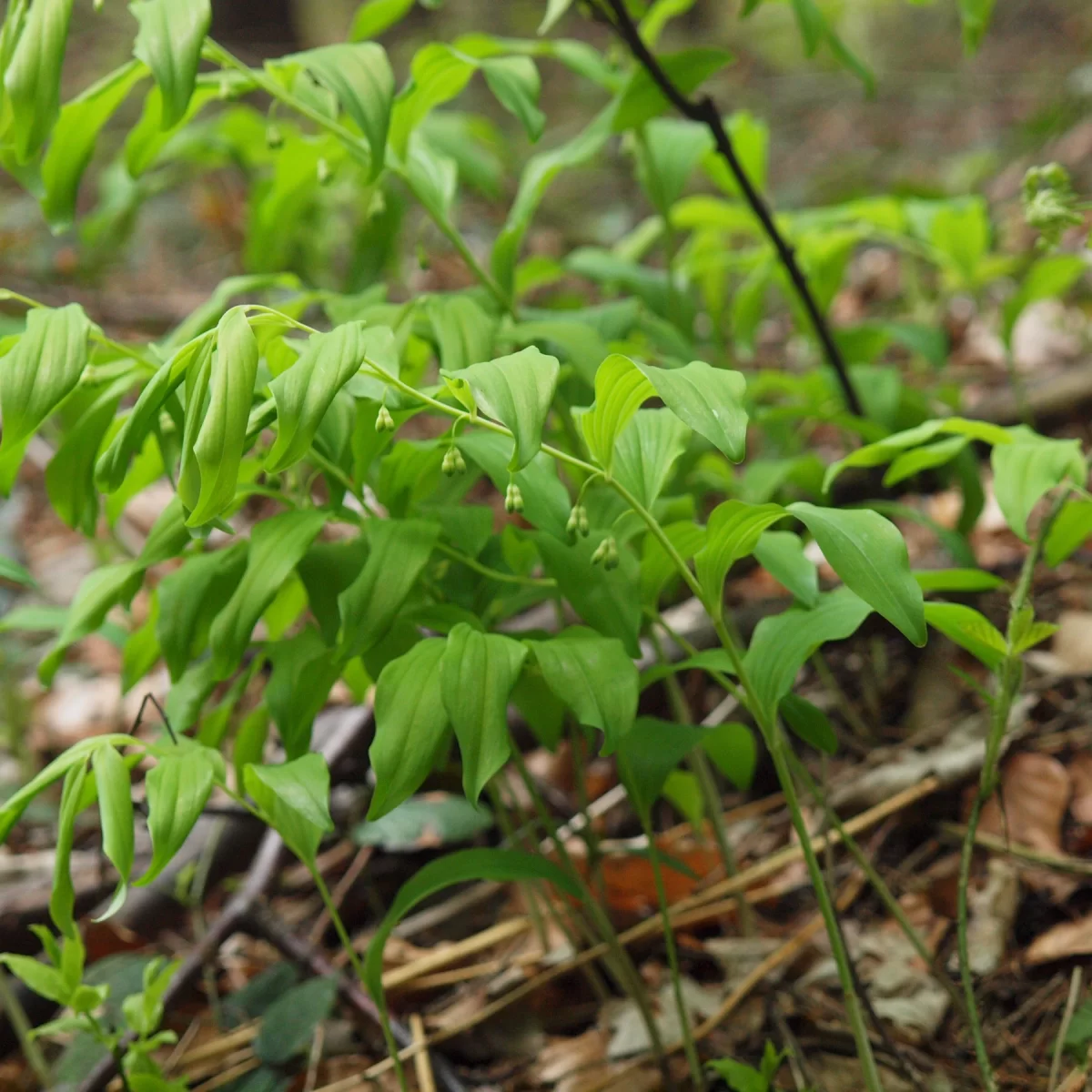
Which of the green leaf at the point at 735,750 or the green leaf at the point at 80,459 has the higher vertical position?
the green leaf at the point at 80,459

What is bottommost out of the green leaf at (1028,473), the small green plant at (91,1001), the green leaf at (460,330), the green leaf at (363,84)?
the small green plant at (91,1001)

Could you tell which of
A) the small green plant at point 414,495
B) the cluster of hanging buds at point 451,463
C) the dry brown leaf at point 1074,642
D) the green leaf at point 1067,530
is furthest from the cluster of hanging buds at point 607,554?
the dry brown leaf at point 1074,642

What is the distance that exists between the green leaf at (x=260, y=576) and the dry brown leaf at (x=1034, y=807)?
964 millimetres

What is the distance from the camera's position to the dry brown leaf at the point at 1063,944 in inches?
45.2

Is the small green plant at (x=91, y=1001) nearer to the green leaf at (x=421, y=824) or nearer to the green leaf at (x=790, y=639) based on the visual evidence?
the green leaf at (x=421, y=824)

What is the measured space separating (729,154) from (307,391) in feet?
2.81

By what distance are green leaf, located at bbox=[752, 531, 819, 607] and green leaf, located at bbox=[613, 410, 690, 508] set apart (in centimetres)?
15

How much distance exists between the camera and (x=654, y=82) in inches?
49.4

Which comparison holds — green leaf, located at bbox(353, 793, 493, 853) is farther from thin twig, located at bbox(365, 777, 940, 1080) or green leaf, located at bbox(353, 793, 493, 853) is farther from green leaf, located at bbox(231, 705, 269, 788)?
green leaf, located at bbox(231, 705, 269, 788)

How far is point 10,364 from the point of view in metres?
0.81

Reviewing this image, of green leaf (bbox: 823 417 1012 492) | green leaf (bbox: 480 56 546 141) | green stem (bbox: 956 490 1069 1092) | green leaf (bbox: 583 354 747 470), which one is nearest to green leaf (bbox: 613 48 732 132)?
green leaf (bbox: 480 56 546 141)

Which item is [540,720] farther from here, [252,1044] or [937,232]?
[937,232]

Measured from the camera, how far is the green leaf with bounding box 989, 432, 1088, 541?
980 mm

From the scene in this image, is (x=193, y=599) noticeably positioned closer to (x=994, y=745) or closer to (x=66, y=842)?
(x=66, y=842)
